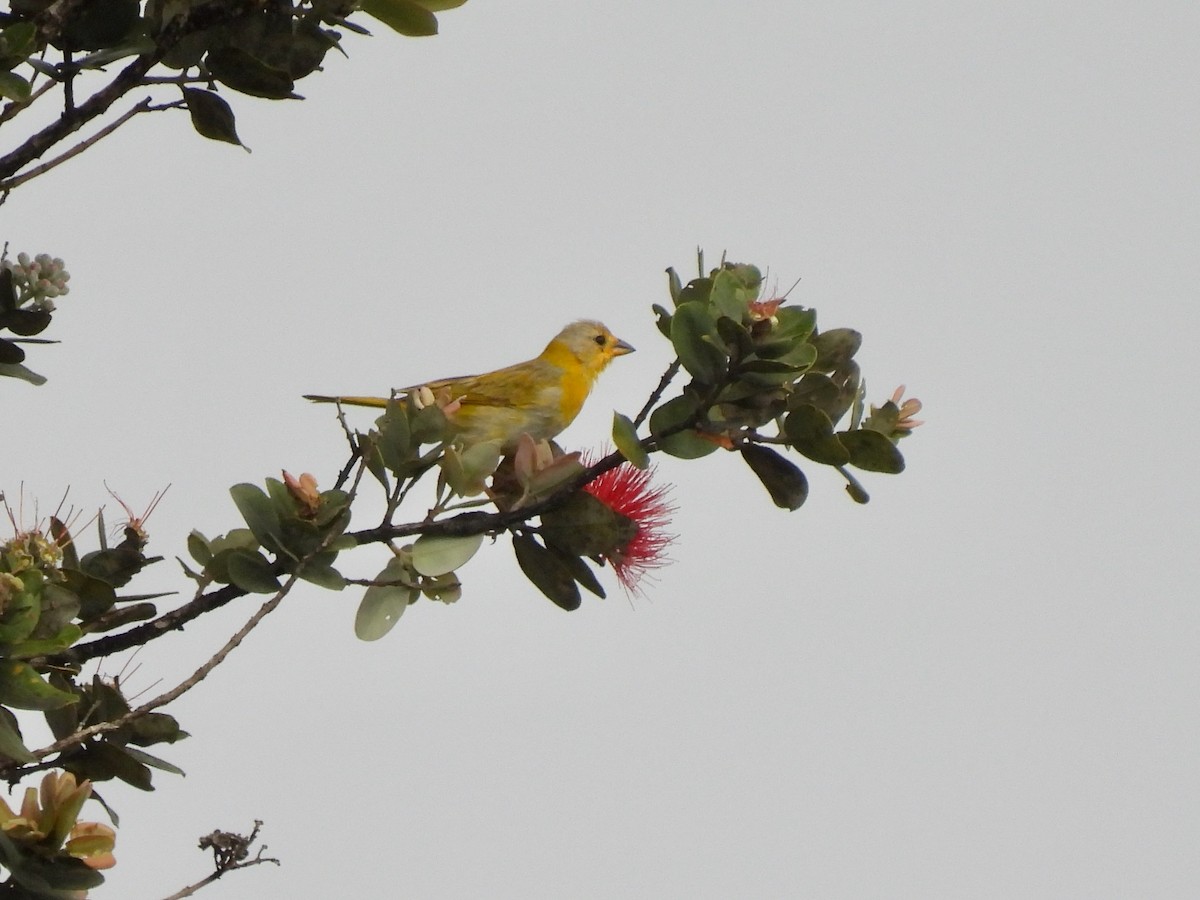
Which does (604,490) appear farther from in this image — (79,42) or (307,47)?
(79,42)

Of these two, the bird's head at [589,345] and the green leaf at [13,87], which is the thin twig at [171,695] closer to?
the green leaf at [13,87]

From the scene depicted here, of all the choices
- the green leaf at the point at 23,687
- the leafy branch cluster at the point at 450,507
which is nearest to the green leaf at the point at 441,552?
the leafy branch cluster at the point at 450,507

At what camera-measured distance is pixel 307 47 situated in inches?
118

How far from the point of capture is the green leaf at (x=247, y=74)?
2.97 m

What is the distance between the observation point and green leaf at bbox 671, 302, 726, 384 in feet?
9.68

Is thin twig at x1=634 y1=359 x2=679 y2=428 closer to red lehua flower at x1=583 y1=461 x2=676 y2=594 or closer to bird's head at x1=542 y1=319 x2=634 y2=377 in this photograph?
red lehua flower at x1=583 y1=461 x2=676 y2=594

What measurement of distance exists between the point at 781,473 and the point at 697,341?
347 millimetres

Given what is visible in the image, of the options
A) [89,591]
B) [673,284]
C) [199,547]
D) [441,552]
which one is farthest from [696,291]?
[89,591]

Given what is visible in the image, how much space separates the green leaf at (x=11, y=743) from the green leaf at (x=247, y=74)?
1243 mm

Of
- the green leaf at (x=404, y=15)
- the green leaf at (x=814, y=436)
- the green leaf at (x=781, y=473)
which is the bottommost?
the green leaf at (x=781, y=473)

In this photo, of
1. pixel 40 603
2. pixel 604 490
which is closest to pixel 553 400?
pixel 604 490

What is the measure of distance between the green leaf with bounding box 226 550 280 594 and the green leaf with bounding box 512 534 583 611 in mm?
528

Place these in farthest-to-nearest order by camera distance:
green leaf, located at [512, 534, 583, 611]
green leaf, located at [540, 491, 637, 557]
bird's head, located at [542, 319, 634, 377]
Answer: bird's head, located at [542, 319, 634, 377], green leaf, located at [512, 534, 583, 611], green leaf, located at [540, 491, 637, 557]

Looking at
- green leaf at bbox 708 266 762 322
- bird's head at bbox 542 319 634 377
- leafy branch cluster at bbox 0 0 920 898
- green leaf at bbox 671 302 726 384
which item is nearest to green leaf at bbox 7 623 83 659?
leafy branch cluster at bbox 0 0 920 898
